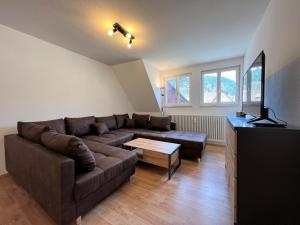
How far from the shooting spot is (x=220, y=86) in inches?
154

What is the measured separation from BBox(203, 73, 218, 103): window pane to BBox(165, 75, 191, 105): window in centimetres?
50

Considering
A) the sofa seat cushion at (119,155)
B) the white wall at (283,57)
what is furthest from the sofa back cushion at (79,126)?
the white wall at (283,57)

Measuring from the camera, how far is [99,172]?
1.52 meters

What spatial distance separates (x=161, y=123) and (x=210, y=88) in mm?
1842

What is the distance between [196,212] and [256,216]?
61cm

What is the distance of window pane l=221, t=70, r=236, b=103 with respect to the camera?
374cm

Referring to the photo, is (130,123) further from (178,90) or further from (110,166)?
(110,166)

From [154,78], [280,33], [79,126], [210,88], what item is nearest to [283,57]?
[280,33]

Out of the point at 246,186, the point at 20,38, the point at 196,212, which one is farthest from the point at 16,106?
the point at 246,186

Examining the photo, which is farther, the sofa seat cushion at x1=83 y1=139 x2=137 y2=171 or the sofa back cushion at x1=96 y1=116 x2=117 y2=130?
the sofa back cushion at x1=96 y1=116 x2=117 y2=130

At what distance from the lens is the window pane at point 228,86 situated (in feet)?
12.3

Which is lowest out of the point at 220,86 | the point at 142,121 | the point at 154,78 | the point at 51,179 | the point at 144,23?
the point at 51,179

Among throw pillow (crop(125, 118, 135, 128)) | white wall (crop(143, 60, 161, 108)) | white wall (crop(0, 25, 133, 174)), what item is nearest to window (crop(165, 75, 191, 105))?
white wall (crop(143, 60, 161, 108))

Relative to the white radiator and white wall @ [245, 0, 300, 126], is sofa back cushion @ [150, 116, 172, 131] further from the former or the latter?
white wall @ [245, 0, 300, 126]
